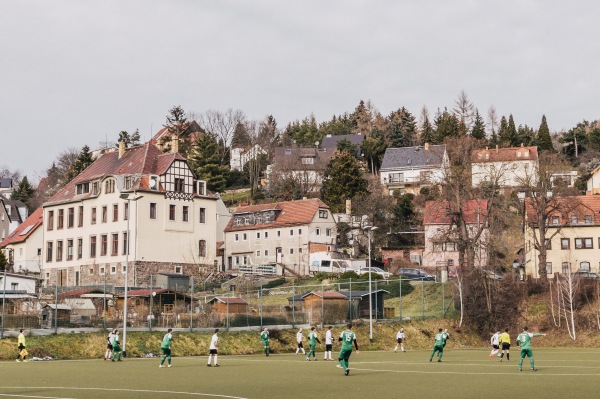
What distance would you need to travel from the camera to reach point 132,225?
3366 inches

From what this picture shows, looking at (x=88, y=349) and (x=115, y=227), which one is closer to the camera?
(x=88, y=349)

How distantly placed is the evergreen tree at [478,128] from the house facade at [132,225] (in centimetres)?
6721

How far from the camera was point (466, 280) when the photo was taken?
66938mm

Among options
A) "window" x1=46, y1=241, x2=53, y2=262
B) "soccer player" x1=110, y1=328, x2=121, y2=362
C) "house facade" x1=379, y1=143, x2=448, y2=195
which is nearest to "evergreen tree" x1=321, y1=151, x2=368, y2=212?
"house facade" x1=379, y1=143, x2=448, y2=195

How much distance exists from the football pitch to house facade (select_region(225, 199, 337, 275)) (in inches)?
2287

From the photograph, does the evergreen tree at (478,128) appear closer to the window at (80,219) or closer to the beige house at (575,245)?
the beige house at (575,245)

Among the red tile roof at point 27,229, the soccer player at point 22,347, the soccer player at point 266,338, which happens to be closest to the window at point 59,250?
the red tile roof at point 27,229

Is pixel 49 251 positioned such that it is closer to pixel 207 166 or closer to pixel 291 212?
pixel 291 212

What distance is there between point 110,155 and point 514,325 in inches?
2076

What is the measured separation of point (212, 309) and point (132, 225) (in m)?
30.9

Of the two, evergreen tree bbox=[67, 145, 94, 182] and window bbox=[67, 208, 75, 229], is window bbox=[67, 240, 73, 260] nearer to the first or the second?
window bbox=[67, 208, 75, 229]

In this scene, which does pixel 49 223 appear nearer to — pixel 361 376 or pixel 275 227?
pixel 275 227

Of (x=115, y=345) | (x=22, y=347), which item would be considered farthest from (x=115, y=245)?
(x=115, y=345)

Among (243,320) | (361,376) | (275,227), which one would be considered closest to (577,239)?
(275,227)
